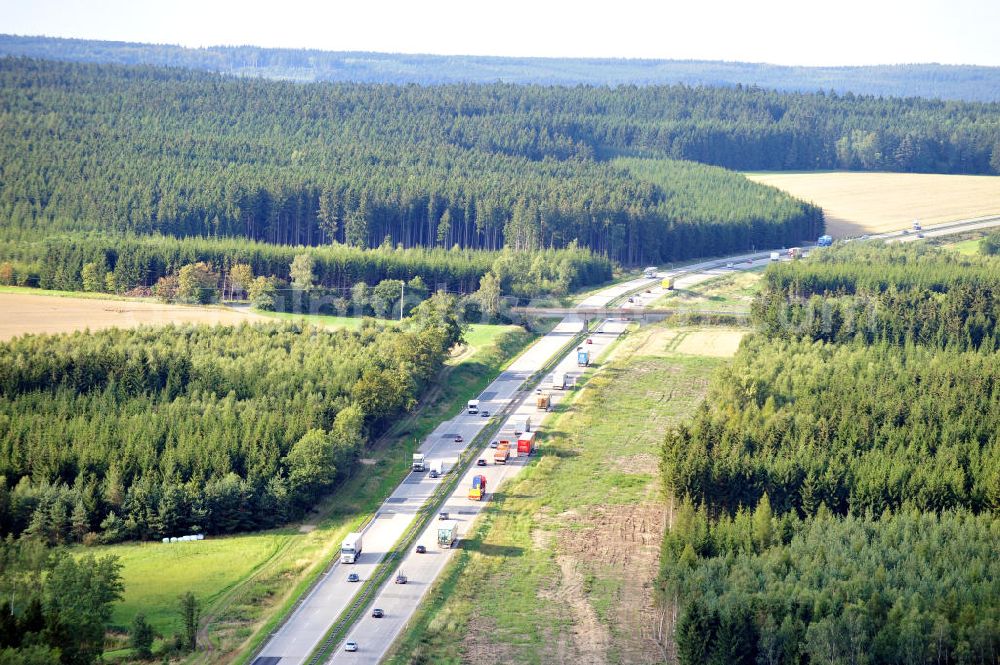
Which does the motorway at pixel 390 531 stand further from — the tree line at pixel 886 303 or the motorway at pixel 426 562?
the tree line at pixel 886 303

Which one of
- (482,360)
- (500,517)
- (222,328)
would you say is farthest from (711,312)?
(500,517)

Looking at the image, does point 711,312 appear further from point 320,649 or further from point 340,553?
point 320,649

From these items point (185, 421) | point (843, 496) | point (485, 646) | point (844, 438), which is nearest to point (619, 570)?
point (485, 646)

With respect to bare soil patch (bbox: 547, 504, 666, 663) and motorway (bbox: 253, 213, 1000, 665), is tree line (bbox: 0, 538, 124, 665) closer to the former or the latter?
motorway (bbox: 253, 213, 1000, 665)

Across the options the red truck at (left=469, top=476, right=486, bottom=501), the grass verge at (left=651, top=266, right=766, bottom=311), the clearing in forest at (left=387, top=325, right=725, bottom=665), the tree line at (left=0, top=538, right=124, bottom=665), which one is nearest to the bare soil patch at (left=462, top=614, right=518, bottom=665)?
the clearing in forest at (left=387, top=325, right=725, bottom=665)

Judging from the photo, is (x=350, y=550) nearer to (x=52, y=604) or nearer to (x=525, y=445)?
(x=52, y=604)
